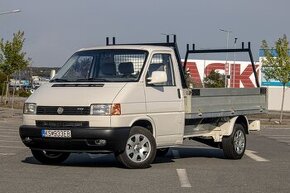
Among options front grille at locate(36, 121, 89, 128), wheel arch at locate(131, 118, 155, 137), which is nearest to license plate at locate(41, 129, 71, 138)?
front grille at locate(36, 121, 89, 128)

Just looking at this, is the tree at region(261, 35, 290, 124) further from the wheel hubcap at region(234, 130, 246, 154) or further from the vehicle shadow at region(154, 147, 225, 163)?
the wheel hubcap at region(234, 130, 246, 154)

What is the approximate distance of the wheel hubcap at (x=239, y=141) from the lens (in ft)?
47.2

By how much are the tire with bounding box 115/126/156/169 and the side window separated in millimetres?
1128

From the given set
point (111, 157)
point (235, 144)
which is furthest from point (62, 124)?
point (235, 144)

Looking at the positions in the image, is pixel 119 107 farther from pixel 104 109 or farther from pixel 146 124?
pixel 146 124

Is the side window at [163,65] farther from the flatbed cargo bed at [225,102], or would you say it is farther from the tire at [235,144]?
the tire at [235,144]

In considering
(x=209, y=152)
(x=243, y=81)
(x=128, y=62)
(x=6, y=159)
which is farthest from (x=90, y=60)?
(x=243, y=81)

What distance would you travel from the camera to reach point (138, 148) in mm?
11570

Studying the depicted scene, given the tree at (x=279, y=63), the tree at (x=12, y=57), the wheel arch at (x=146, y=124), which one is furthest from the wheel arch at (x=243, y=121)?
the tree at (x=12, y=57)

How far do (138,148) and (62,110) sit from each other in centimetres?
146

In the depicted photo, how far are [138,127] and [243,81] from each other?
6059 centimetres

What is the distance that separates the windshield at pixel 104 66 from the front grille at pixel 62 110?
0.89 meters

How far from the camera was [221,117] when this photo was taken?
13992 mm

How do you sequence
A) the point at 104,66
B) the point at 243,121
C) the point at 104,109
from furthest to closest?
1. the point at 243,121
2. the point at 104,66
3. the point at 104,109
